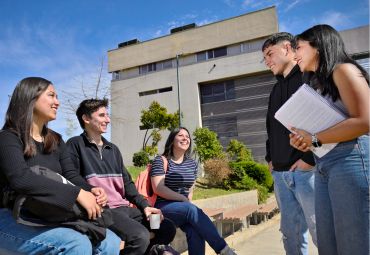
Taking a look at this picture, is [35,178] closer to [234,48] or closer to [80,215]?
[80,215]

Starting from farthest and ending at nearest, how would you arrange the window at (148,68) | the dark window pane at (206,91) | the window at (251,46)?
the window at (148,68) → the dark window pane at (206,91) → the window at (251,46)

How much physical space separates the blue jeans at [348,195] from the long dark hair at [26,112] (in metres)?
1.85

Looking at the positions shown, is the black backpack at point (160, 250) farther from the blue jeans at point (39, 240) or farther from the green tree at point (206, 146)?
the green tree at point (206, 146)

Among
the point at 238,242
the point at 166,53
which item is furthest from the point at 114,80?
the point at 238,242

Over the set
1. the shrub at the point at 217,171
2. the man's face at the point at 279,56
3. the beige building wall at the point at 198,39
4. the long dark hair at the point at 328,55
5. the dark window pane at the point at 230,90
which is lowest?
the shrub at the point at 217,171

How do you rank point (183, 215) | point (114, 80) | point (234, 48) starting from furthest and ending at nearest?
1. point (114, 80)
2. point (234, 48)
3. point (183, 215)

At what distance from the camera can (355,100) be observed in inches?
68.0

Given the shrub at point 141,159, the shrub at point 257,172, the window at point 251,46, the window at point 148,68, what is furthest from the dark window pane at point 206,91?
the shrub at point 257,172

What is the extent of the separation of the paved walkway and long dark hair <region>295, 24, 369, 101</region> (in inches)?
114

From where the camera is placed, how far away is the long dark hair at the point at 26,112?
2.19 metres

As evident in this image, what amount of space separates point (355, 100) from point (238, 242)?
3.99 m

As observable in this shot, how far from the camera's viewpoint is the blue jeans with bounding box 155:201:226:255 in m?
3.21

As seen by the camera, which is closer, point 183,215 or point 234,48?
point 183,215

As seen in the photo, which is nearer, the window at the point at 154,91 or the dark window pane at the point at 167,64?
the window at the point at 154,91
